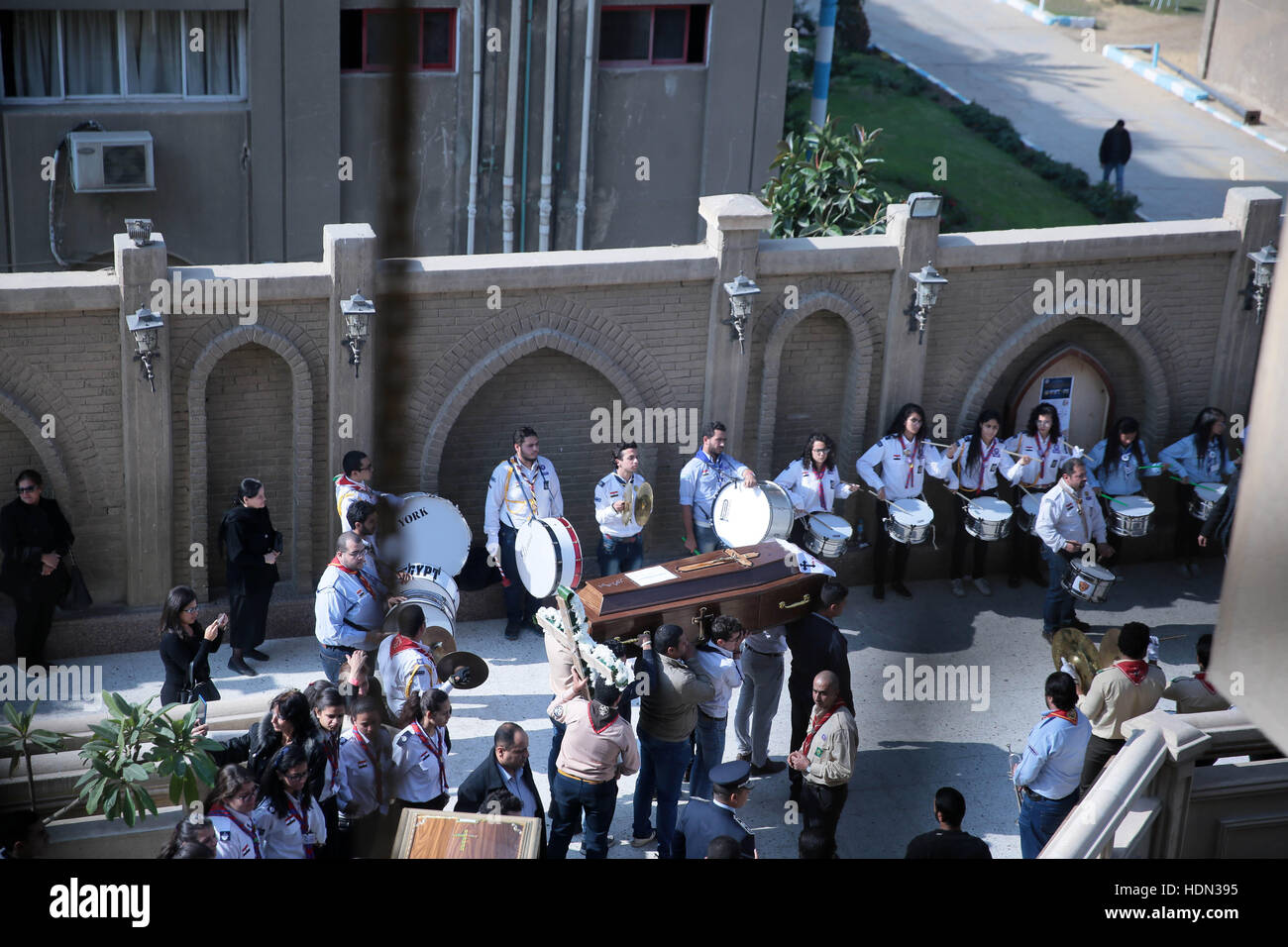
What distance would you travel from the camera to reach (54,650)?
38.7 ft

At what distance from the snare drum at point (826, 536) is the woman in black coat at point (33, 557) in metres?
5.61

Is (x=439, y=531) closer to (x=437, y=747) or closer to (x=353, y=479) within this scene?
(x=353, y=479)

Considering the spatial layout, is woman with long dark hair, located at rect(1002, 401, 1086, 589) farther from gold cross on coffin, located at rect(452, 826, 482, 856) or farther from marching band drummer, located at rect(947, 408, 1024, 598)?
gold cross on coffin, located at rect(452, 826, 482, 856)

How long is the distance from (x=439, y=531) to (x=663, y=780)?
3053 millimetres

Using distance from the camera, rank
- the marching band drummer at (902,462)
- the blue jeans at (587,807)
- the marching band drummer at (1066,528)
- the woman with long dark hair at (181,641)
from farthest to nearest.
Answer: the marching band drummer at (902,462) → the marching band drummer at (1066,528) → the woman with long dark hair at (181,641) → the blue jeans at (587,807)

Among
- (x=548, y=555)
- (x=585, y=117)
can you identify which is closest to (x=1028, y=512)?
(x=548, y=555)

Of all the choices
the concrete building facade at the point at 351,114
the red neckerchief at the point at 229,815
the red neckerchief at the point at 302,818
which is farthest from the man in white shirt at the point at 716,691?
the concrete building facade at the point at 351,114

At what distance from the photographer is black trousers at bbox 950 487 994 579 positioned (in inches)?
526

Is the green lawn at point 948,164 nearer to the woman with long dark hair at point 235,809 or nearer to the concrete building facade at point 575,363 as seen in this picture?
the concrete building facade at point 575,363

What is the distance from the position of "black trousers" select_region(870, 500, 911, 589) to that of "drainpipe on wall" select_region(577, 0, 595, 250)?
6.44 metres

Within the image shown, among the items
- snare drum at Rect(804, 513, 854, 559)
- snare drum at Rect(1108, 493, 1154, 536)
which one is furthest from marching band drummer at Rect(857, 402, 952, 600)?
snare drum at Rect(1108, 493, 1154, 536)

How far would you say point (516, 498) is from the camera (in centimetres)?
1191

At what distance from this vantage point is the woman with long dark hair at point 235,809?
282 inches

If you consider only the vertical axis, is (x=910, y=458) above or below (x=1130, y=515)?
above
